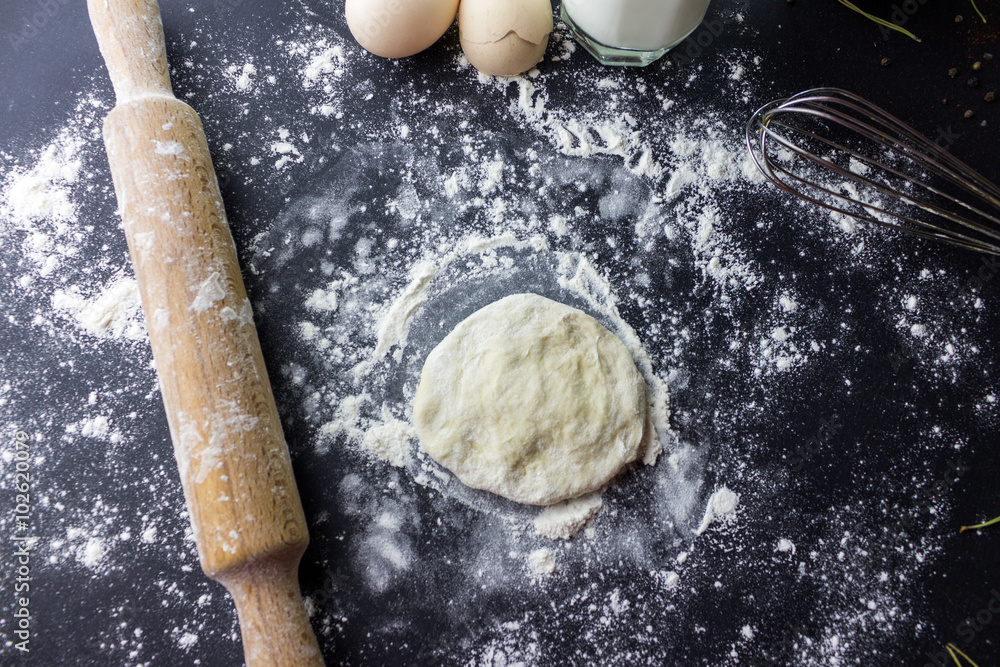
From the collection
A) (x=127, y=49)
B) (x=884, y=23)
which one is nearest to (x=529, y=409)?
(x=127, y=49)

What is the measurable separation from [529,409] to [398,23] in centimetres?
76

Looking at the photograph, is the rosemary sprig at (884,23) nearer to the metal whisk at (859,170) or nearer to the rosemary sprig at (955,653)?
the metal whisk at (859,170)

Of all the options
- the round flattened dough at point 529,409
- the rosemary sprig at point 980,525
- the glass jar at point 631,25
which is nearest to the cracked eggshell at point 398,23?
the glass jar at point 631,25

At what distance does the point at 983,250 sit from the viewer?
1216mm

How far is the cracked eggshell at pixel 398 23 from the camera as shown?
1.15 metres

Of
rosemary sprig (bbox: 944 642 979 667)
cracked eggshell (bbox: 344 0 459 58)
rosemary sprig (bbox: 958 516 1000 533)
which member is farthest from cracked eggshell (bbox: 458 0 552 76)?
rosemary sprig (bbox: 944 642 979 667)

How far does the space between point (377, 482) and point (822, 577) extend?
0.86 meters

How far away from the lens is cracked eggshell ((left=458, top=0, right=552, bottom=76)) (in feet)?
3.82

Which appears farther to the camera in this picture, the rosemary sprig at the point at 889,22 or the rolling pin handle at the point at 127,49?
the rosemary sprig at the point at 889,22

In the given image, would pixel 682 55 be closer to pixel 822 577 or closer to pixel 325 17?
pixel 325 17

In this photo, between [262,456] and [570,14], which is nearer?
[262,456]

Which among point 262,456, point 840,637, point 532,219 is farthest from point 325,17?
point 840,637

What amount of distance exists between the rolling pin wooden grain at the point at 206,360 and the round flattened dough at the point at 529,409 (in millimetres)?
292

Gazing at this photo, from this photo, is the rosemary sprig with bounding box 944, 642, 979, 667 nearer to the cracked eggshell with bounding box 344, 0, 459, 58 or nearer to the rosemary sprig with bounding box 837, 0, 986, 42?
the rosemary sprig with bounding box 837, 0, 986, 42
